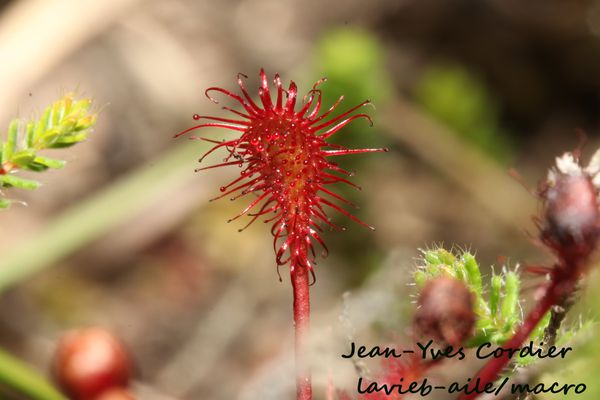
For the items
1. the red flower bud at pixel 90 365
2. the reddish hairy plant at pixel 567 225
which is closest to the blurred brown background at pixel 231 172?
the red flower bud at pixel 90 365

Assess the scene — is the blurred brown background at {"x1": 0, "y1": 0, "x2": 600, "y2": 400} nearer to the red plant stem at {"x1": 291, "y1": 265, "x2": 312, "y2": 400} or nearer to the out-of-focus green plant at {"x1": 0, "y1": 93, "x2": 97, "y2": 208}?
the out-of-focus green plant at {"x1": 0, "y1": 93, "x2": 97, "y2": 208}

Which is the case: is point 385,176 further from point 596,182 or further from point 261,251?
point 596,182

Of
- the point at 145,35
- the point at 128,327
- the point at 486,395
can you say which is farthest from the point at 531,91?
the point at 486,395

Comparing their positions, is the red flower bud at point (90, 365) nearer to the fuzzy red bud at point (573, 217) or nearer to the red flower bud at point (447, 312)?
the red flower bud at point (447, 312)

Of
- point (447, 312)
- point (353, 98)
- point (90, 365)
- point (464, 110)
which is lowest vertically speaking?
point (447, 312)

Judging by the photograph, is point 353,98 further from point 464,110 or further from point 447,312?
point 447,312

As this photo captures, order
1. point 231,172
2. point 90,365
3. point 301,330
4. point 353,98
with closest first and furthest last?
point 301,330, point 90,365, point 353,98, point 231,172

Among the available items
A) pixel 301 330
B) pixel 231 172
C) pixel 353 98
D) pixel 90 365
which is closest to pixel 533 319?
pixel 301 330
